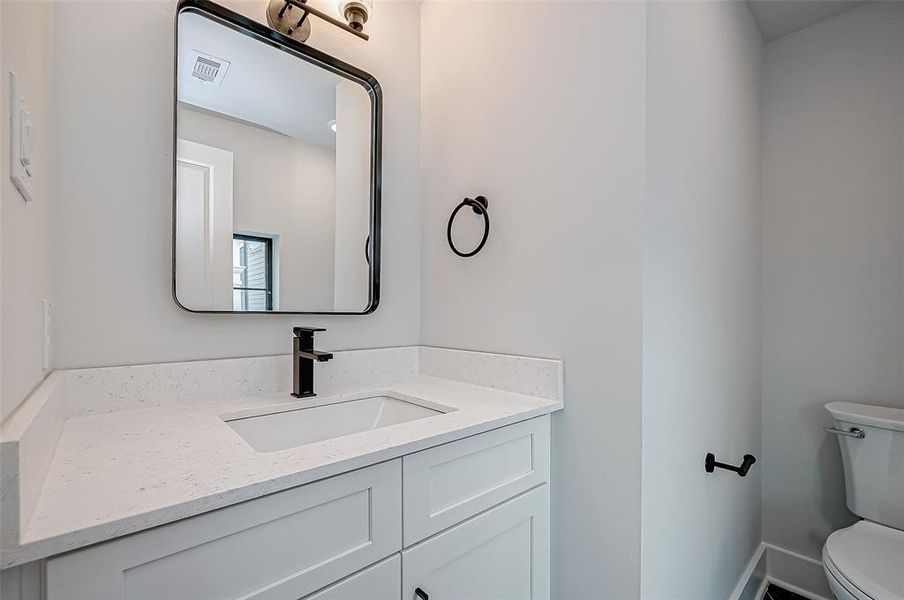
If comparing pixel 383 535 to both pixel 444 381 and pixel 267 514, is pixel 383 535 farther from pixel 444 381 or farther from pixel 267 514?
pixel 444 381

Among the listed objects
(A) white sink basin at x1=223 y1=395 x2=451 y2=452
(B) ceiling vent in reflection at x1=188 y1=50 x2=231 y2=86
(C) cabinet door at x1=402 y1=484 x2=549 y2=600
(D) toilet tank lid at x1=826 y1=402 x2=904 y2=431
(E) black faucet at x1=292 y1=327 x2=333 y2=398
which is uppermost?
(B) ceiling vent in reflection at x1=188 y1=50 x2=231 y2=86

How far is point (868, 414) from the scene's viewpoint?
1585mm

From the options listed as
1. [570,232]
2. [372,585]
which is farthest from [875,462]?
[372,585]

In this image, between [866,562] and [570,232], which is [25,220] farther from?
[866,562]

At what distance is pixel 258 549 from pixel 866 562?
5.56 ft

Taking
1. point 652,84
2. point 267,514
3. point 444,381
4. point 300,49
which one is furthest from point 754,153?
point 267,514

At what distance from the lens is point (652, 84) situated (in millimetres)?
1074

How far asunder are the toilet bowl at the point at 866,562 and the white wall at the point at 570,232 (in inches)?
27.2

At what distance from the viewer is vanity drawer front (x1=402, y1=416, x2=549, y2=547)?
866mm

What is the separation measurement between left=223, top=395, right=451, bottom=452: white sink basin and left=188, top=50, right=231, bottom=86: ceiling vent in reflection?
0.88 m

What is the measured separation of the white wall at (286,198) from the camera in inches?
47.4

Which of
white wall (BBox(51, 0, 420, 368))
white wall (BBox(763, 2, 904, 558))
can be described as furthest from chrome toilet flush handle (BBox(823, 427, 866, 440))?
white wall (BBox(51, 0, 420, 368))

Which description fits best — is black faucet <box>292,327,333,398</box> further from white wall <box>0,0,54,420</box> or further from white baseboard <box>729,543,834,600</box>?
white baseboard <box>729,543,834,600</box>

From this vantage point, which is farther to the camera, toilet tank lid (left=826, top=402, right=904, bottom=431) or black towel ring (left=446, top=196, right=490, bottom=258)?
toilet tank lid (left=826, top=402, right=904, bottom=431)
